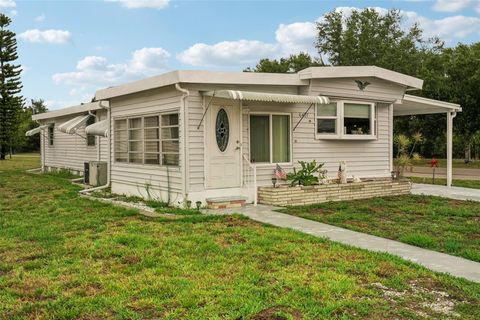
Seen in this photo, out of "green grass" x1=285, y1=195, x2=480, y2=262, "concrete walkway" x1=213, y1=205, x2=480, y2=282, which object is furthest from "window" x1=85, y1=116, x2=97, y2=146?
"green grass" x1=285, y1=195, x2=480, y2=262

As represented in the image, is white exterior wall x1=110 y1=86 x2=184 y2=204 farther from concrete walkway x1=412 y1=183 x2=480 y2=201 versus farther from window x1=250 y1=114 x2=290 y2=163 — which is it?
concrete walkway x1=412 y1=183 x2=480 y2=201

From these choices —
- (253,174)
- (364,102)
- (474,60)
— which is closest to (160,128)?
(253,174)

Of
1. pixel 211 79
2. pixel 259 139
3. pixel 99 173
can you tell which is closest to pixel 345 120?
pixel 259 139

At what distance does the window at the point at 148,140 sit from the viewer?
9.87 metres

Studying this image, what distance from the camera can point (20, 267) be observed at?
16.7 feet

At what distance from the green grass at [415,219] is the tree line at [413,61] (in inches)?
720

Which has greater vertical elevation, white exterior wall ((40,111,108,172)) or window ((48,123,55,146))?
window ((48,123,55,146))

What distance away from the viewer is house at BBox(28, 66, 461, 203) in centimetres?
936

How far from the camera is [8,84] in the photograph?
1310 inches

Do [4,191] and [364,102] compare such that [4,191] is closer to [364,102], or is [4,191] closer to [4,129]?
[364,102]

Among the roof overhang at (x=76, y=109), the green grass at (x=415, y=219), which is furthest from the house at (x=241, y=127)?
the roof overhang at (x=76, y=109)

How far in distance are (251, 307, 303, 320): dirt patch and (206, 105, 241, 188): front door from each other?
19.5 ft

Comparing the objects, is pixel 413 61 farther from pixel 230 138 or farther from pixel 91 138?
pixel 230 138

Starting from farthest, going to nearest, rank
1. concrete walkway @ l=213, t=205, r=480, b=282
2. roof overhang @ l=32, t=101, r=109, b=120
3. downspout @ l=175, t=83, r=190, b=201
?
roof overhang @ l=32, t=101, r=109, b=120, downspout @ l=175, t=83, r=190, b=201, concrete walkway @ l=213, t=205, r=480, b=282
